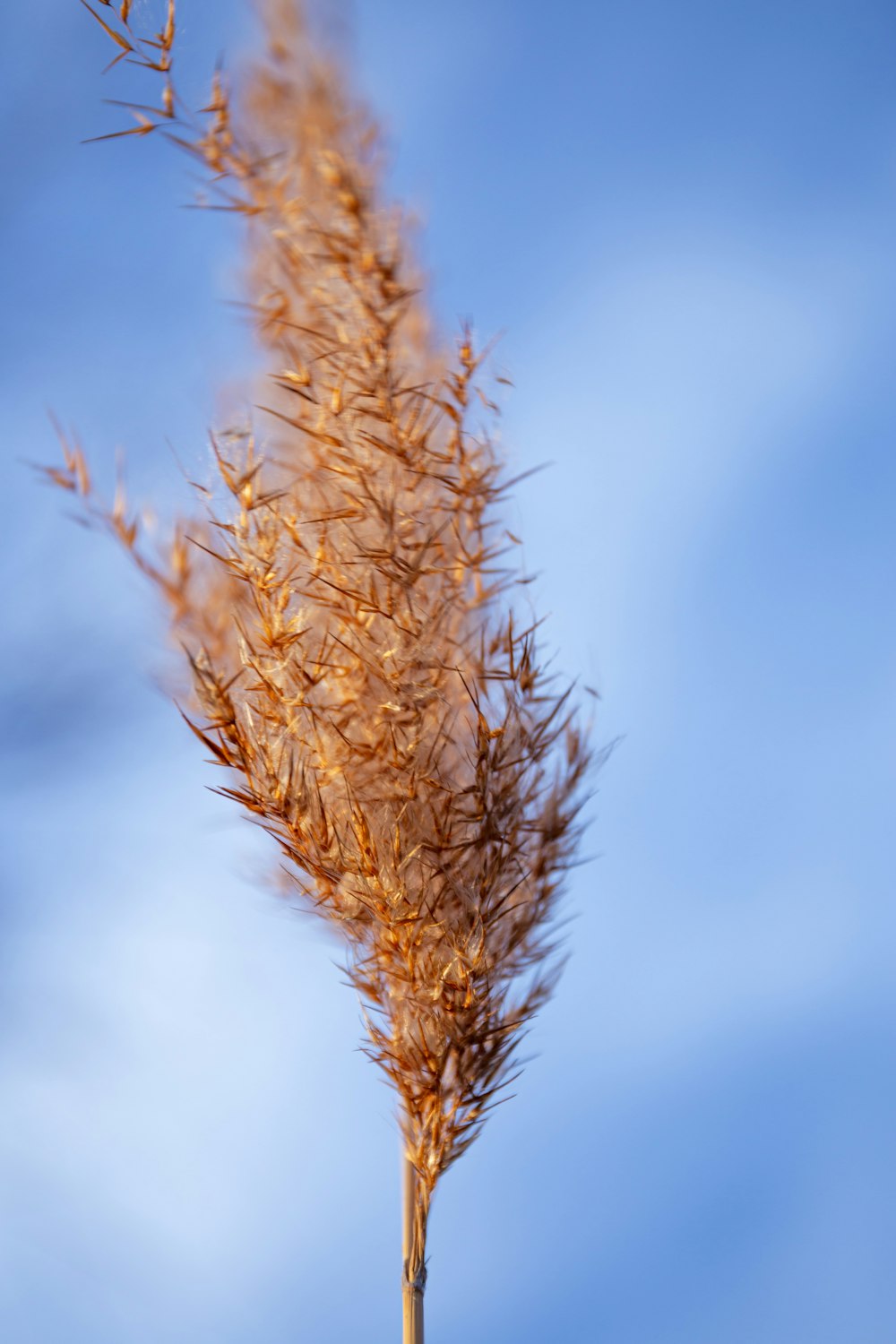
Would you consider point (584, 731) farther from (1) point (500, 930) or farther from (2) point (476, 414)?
(2) point (476, 414)

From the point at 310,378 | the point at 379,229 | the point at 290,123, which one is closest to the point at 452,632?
the point at 310,378

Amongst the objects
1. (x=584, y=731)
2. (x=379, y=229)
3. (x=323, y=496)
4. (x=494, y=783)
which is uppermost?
(x=379, y=229)

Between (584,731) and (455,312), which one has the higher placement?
(455,312)

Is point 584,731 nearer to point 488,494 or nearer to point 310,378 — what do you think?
point 488,494

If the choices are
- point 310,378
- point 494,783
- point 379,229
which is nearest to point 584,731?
point 494,783

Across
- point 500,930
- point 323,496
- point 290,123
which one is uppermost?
point 290,123

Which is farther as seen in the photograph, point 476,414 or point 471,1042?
point 476,414
